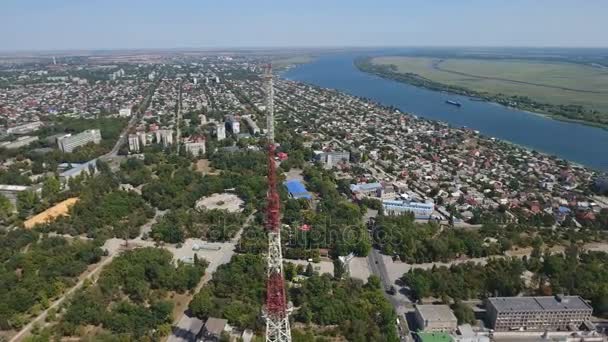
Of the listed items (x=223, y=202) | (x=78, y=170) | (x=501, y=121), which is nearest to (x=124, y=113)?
(x=78, y=170)

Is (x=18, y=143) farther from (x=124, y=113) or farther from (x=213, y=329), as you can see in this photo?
(x=213, y=329)

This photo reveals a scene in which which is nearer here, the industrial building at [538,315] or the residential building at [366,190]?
the industrial building at [538,315]

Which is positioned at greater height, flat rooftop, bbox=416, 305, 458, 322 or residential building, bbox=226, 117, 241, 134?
residential building, bbox=226, 117, 241, 134

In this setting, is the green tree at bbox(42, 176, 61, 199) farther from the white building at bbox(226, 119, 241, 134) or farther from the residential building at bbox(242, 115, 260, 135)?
the residential building at bbox(242, 115, 260, 135)

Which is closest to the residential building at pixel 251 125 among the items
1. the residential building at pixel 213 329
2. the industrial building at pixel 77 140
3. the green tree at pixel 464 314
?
the industrial building at pixel 77 140

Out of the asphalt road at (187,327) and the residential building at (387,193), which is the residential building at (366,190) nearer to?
the residential building at (387,193)

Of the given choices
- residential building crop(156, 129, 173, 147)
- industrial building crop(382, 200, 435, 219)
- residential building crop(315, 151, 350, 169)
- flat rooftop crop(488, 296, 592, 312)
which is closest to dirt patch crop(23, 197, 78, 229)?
residential building crop(156, 129, 173, 147)
